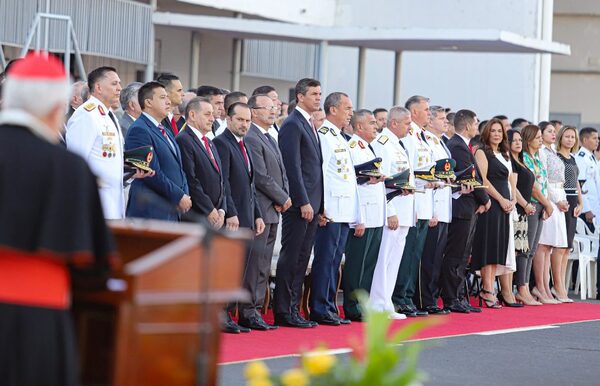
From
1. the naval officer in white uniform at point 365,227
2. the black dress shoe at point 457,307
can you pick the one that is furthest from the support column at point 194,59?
the naval officer in white uniform at point 365,227

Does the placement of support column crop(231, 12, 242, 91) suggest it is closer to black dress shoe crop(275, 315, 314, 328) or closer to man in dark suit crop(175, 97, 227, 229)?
black dress shoe crop(275, 315, 314, 328)

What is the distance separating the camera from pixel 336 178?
488 inches

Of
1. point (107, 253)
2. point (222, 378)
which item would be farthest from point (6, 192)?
point (222, 378)

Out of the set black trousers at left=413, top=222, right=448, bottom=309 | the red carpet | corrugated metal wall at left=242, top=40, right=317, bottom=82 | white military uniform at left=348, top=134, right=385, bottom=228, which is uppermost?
corrugated metal wall at left=242, top=40, right=317, bottom=82

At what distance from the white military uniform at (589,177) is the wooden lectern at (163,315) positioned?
1328 centimetres

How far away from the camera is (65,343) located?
4.90 metres

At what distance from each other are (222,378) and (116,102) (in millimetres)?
2671

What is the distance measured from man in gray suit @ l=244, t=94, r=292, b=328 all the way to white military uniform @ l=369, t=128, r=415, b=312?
161 cm

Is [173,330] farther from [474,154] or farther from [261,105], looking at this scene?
[474,154]

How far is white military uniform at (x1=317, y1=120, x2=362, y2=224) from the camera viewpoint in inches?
488

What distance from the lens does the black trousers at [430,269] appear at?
14.3 meters

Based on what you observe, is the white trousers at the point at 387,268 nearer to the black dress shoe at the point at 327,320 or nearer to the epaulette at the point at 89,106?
the black dress shoe at the point at 327,320

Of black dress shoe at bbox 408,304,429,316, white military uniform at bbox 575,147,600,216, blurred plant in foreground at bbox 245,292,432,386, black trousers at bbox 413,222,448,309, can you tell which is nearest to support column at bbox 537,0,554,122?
white military uniform at bbox 575,147,600,216

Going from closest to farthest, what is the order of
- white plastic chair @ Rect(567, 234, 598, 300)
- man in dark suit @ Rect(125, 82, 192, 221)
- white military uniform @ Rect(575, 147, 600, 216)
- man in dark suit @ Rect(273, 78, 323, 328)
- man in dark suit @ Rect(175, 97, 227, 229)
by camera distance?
1. man in dark suit @ Rect(125, 82, 192, 221)
2. man in dark suit @ Rect(175, 97, 227, 229)
3. man in dark suit @ Rect(273, 78, 323, 328)
4. white plastic chair @ Rect(567, 234, 598, 300)
5. white military uniform @ Rect(575, 147, 600, 216)
